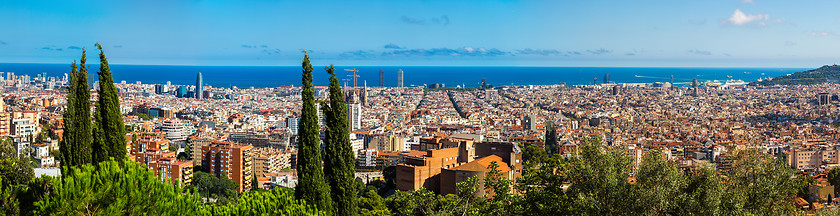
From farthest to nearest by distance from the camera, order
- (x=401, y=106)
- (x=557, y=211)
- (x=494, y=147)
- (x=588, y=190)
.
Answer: (x=401, y=106) → (x=494, y=147) → (x=557, y=211) → (x=588, y=190)

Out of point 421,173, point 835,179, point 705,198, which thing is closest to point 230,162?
point 421,173

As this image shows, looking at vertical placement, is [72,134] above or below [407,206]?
above

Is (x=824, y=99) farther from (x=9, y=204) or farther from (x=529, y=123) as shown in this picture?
(x=9, y=204)

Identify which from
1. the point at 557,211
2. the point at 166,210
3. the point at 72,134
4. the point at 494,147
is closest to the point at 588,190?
the point at 557,211

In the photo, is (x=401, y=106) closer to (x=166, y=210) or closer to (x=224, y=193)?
(x=224, y=193)

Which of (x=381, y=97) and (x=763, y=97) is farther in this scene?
(x=381, y=97)

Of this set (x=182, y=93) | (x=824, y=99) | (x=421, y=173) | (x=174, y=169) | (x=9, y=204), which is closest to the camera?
(x=9, y=204)
